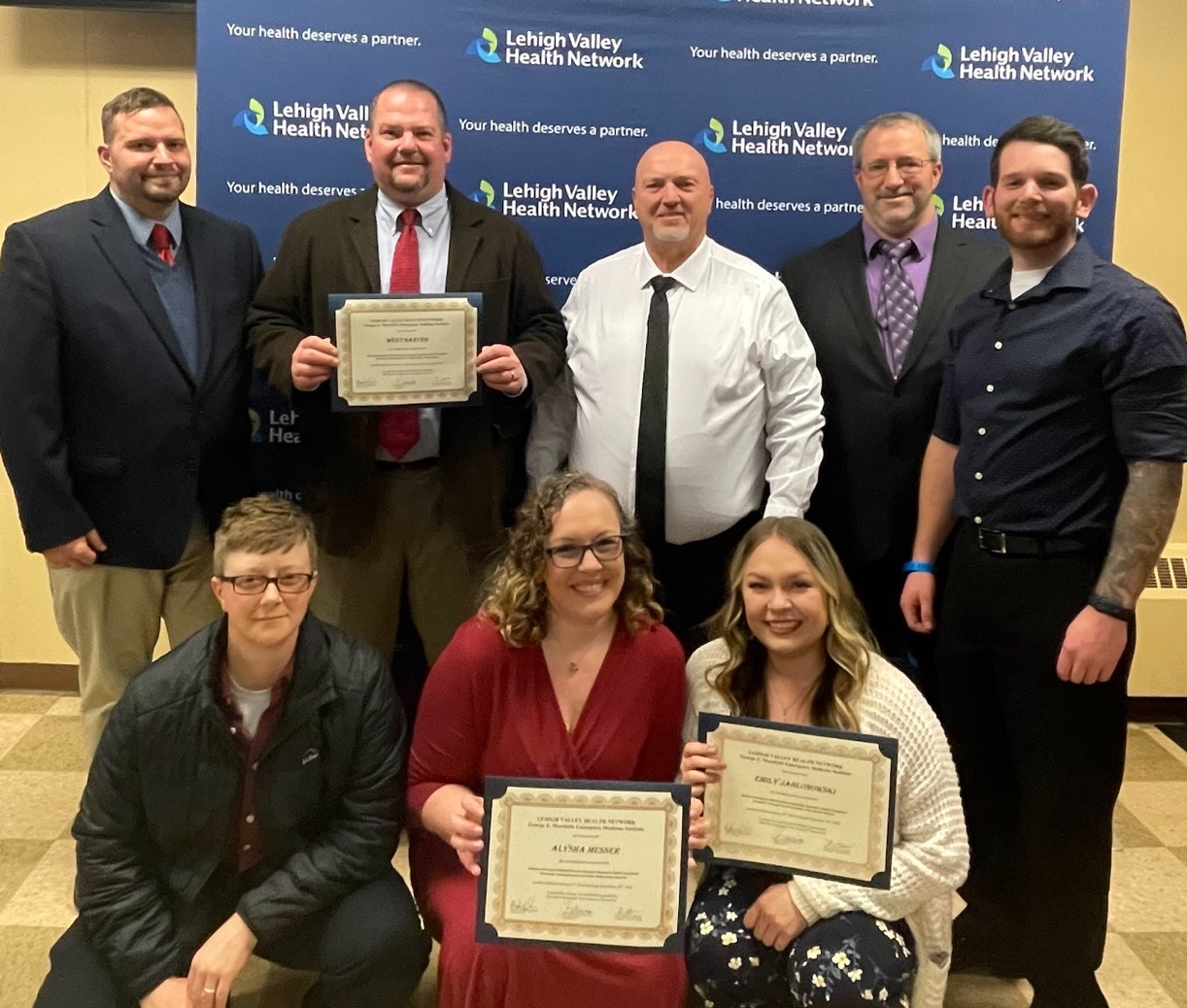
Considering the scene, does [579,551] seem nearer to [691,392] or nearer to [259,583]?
[259,583]

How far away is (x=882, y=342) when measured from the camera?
2.99m

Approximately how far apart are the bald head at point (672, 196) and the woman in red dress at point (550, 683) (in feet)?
3.06

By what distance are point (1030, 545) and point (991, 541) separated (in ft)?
0.27

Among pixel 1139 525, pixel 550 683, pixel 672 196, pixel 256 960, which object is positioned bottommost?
pixel 256 960

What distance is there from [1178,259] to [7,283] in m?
4.27

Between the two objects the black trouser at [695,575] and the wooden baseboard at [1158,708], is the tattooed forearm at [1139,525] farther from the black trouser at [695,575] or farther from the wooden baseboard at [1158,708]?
the wooden baseboard at [1158,708]

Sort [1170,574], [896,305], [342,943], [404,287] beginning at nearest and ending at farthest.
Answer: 1. [342,943]
2. [404,287]
3. [896,305]
4. [1170,574]

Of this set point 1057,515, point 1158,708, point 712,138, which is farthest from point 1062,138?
point 1158,708

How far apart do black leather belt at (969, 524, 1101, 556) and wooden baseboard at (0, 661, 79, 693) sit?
388 centimetres

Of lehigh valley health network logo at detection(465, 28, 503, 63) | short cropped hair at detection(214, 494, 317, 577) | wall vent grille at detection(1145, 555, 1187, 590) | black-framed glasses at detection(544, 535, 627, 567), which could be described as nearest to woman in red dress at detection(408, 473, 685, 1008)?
black-framed glasses at detection(544, 535, 627, 567)

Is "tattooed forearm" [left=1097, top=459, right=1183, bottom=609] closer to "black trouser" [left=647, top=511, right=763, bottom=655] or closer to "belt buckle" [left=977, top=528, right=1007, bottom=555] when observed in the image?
"belt buckle" [left=977, top=528, right=1007, bottom=555]

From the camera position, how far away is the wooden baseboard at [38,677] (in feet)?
15.0

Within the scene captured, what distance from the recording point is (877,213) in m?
3.06

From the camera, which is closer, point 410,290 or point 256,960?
point 256,960
